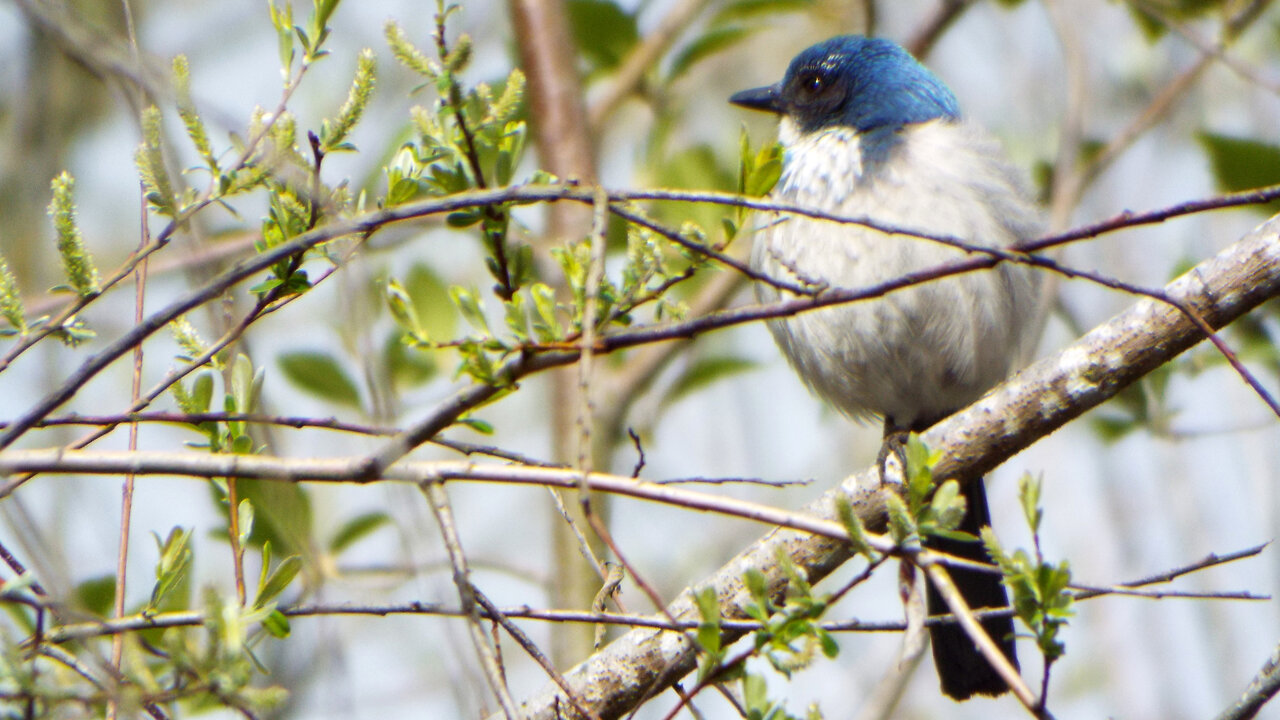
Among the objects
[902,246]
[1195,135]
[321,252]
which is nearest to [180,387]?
[321,252]

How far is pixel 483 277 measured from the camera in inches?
275

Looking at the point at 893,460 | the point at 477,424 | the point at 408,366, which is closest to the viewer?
the point at 477,424

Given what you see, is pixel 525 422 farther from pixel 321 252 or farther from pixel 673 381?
pixel 321 252

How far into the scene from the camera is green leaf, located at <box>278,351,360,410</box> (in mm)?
3781

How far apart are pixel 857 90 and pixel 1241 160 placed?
1353 mm

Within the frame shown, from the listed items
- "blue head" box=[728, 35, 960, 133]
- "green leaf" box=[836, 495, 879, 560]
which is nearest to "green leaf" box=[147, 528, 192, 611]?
"green leaf" box=[836, 495, 879, 560]

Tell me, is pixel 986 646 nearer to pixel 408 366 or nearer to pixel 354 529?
pixel 354 529

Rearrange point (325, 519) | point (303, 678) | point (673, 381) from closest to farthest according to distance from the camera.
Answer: point (303, 678) → point (673, 381) → point (325, 519)

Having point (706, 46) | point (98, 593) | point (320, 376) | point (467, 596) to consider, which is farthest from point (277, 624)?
point (706, 46)

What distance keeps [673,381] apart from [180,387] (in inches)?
107

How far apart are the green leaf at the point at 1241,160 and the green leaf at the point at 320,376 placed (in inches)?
112

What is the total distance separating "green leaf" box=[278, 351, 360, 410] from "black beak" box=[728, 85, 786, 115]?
1982 mm

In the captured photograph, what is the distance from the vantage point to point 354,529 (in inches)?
141

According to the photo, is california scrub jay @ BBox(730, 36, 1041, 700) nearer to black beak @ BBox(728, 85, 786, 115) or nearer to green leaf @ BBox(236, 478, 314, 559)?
black beak @ BBox(728, 85, 786, 115)
